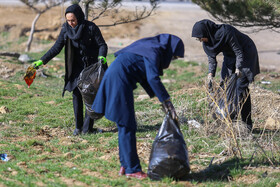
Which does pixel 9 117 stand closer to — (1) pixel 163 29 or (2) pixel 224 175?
(2) pixel 224 175

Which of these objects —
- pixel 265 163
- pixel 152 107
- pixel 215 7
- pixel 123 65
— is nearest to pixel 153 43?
pixel 123 65

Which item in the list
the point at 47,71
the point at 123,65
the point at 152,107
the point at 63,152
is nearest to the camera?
the point at 123,65

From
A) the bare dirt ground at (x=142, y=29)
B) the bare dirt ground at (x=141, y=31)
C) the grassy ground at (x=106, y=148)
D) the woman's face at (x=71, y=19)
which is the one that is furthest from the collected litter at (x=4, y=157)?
the bare dirt ground at (x=142, y=29)

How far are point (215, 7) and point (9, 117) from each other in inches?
215

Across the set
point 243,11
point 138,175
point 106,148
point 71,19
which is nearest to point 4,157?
point 106,148

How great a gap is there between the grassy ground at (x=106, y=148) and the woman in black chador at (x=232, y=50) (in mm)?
536

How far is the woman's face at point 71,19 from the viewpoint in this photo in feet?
18.6

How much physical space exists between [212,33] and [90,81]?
5.63 ft

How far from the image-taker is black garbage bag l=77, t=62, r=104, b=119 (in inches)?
224

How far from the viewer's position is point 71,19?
18.7 feet

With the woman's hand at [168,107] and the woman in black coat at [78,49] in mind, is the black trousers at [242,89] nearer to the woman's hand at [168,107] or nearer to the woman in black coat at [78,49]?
the woman in black coat at [78,49]

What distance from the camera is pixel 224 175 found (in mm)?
4660

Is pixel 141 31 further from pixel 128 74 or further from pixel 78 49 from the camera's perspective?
pixel 128 74

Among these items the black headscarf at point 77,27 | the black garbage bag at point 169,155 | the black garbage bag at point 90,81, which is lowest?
the black garbage bag at point 169,155
